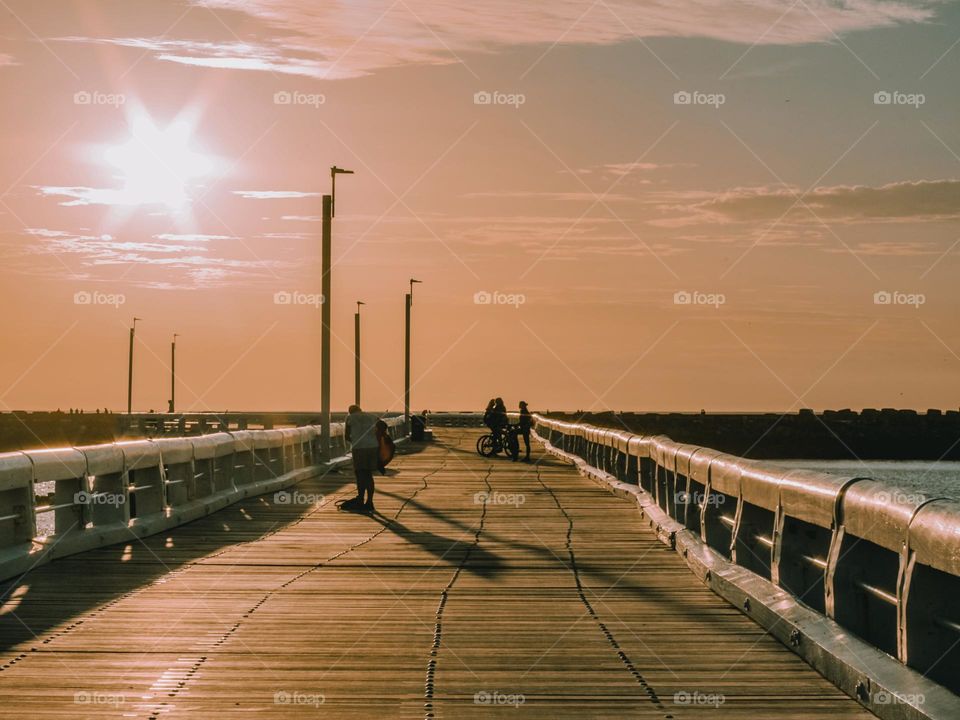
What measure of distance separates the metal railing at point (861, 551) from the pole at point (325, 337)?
22.9m

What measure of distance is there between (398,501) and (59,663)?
17300 mm

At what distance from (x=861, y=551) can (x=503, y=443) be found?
128 feet

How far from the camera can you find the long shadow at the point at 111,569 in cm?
1192

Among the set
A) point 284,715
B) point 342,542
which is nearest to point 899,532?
point 284,715

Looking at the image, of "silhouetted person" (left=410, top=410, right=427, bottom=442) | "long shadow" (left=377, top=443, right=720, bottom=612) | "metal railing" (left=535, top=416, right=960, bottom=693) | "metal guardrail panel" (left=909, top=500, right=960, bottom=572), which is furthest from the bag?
"silhouetted person" (left=410, top=410, right=427, bottom=442)

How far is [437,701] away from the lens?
28.6 feet

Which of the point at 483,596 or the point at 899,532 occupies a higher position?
the point at 899,532

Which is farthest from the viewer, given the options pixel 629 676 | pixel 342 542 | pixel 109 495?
pixel 342 542

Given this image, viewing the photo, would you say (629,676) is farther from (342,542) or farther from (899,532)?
(342,542)

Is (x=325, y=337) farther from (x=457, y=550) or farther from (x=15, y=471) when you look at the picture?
(x=15, y=471)

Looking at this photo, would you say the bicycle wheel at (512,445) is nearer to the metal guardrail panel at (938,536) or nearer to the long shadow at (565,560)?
the long shadow at (565,560)

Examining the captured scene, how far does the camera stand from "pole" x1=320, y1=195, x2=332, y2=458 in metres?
36.9

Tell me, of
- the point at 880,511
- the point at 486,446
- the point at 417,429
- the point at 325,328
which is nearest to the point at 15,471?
the point at 880,511

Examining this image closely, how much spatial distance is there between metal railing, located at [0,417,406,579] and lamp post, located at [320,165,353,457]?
9287mm
